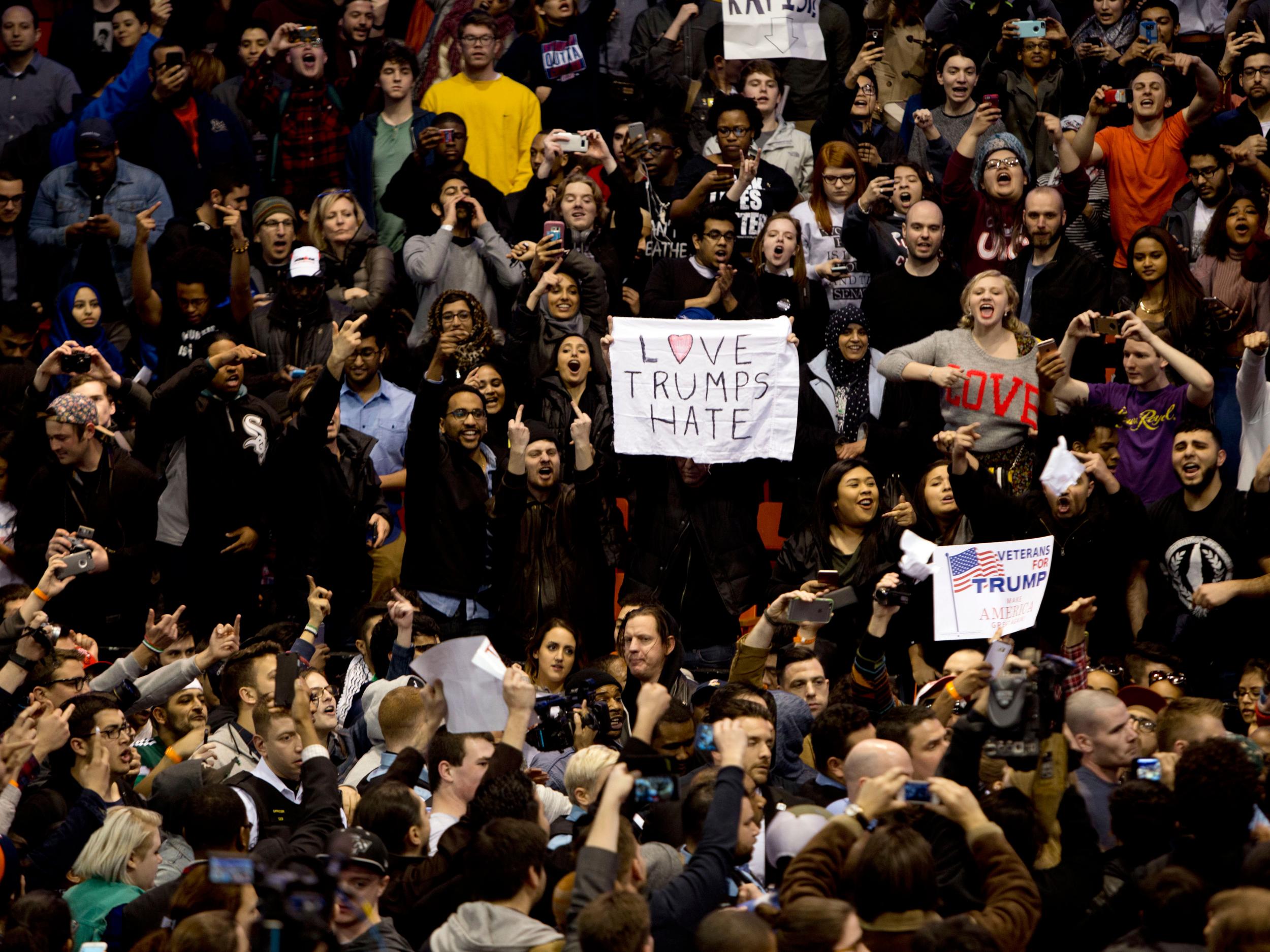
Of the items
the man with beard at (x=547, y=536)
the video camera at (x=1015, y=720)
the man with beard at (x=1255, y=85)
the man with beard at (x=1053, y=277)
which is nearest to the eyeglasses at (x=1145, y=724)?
the video camera at (x=1015, y=720)

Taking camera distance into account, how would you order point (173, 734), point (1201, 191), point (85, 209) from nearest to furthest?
point (173, 734)
point (1201, 191)
point (85, 209)

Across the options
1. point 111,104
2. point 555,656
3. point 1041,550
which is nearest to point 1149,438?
point 1041,550

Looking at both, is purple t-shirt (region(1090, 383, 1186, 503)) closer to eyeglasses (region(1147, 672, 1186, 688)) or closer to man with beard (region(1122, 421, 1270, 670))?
man with beard (region(1122, 421, 1270, 670))

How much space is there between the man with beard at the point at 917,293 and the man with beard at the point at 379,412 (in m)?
2.67

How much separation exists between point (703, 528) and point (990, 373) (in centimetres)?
166

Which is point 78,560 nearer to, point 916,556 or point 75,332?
point 75,332

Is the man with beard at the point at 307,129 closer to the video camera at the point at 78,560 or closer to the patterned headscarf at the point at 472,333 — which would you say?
the patterned headscarf at the point at 472,333

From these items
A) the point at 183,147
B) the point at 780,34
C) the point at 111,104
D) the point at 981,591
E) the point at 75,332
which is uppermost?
the point at 780,34

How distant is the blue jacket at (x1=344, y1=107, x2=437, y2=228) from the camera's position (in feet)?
40.7

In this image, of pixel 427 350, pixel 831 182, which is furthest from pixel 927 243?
pixel 427 350

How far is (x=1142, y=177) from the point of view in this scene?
37.2 feet

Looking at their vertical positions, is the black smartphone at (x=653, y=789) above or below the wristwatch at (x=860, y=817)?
above

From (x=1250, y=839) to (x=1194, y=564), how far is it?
12.0 ft

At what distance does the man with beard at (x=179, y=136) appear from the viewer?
1238 cm
